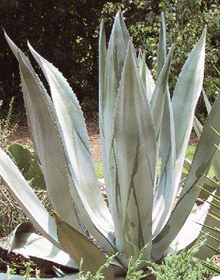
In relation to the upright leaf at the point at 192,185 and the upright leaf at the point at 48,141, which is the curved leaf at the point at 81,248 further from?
the upright leaf at the point at 192,185

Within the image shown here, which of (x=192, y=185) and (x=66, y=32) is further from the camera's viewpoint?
(x=66, y=32)

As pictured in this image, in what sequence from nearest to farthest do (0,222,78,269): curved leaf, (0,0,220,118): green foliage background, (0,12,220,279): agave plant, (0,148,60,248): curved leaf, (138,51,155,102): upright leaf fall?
(0,12,220,279): agave plant < (0,148,60,248): curved leaf < (0,222,78,269): curved leaf < (138,51,155,102): upright leaf < (0,0,220,118): green foliage background

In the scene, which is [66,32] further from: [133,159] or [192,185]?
[133,159]

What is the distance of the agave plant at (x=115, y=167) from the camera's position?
2.74m

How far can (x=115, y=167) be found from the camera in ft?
9.37

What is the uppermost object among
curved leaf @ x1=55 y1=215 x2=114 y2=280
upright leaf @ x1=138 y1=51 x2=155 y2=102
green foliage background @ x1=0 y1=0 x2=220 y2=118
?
green foliage background @ x1=0 y1=0 x2=220 y2=118

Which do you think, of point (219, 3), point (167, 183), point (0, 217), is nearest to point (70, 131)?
point (167, 183)

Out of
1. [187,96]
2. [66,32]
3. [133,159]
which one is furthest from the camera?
[66,32]

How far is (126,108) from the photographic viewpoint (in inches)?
104

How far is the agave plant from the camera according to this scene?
8.98 ft

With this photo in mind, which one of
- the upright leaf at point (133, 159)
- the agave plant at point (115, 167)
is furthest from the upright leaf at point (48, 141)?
the upright leaf at point (133, 159)

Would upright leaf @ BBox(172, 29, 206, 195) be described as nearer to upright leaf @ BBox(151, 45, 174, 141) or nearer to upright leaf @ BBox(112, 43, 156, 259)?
upright leaf @ BBox(151, 45, 174, 141)

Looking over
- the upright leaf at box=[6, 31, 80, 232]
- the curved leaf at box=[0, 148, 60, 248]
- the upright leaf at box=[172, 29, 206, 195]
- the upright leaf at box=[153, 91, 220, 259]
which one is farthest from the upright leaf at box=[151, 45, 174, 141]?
the curved leaf at box=[0, 148, 60, 248]

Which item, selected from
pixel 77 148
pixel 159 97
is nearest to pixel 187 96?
pixel 159 97
